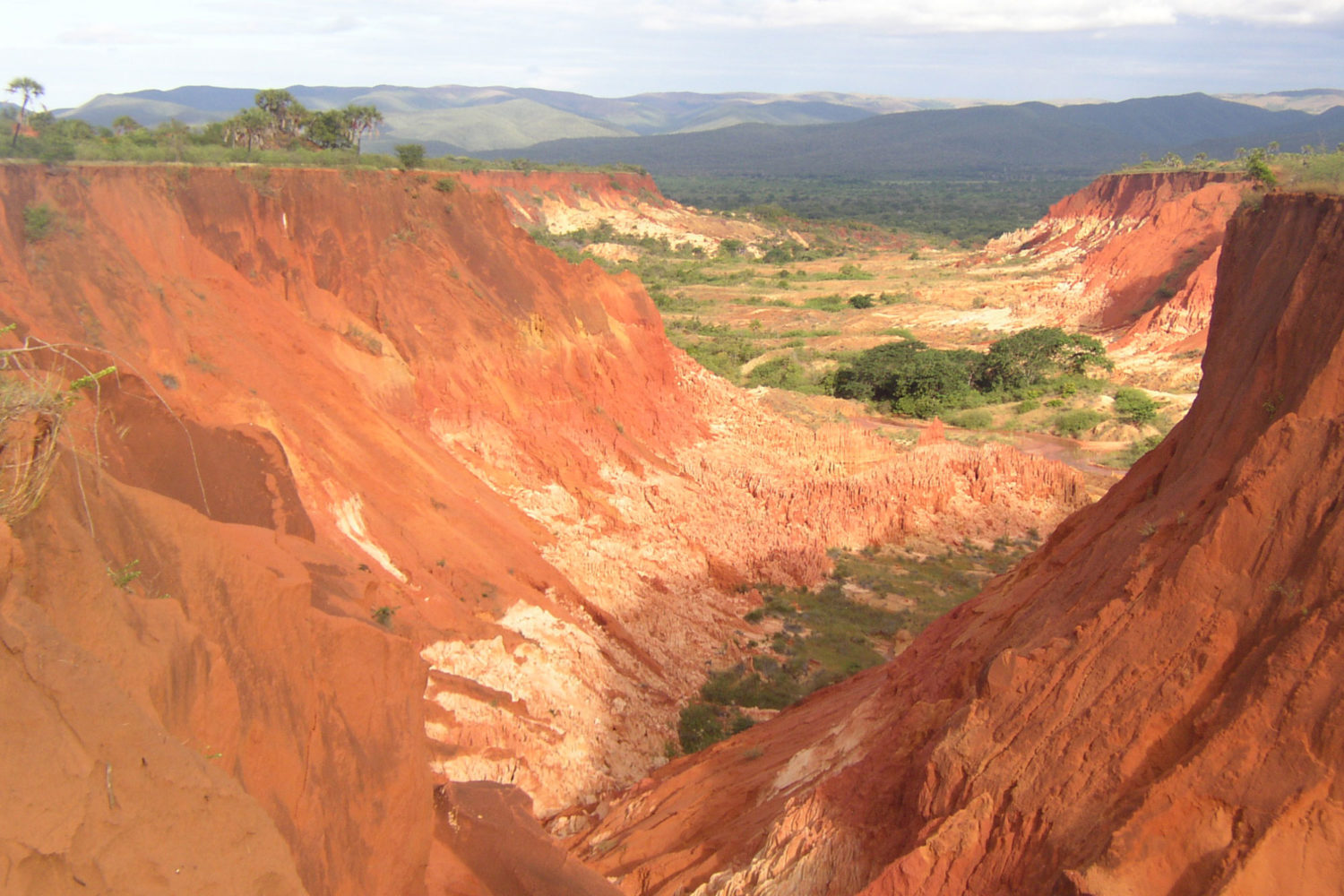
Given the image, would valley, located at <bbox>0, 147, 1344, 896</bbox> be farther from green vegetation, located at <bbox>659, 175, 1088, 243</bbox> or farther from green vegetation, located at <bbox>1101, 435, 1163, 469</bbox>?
green vegetation, located at <bbox>659, 175, 1088, 243</bbox>

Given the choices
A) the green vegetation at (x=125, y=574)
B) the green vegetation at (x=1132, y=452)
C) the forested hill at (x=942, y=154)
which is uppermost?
the forested hill at (x=942, y=154)

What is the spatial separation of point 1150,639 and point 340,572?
25.5 feet

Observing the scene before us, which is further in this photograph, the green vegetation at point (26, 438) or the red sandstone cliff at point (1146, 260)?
the red sandstone cliff at point (1146, 260)

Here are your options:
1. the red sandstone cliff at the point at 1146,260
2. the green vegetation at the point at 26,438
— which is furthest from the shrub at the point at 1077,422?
the green vegetation at the point at 26,438

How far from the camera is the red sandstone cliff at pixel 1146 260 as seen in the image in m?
35.2

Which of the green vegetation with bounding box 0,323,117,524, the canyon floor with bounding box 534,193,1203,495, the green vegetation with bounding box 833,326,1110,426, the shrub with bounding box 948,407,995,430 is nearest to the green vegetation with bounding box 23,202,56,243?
the green vegetation with bounding box 0,323,117,524

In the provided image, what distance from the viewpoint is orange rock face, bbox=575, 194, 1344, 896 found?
549cm

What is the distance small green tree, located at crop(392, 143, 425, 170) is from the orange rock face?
800 inches

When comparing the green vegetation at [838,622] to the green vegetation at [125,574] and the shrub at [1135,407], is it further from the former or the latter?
the shrub at [1135,407]

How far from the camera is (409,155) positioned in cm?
2552

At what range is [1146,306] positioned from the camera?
129 ft

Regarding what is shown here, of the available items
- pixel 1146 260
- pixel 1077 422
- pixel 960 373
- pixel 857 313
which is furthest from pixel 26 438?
pixel 1146 260

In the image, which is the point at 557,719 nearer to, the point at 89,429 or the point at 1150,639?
the point at 89,429

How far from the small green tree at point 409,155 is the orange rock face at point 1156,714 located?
20.3 metres
